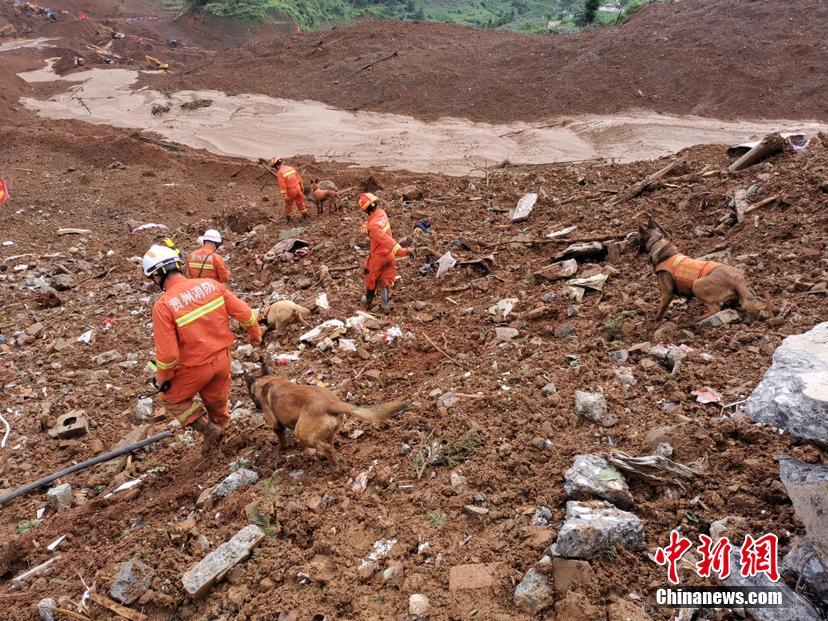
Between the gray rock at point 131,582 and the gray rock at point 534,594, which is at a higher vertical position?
the gray rock at point 534,594

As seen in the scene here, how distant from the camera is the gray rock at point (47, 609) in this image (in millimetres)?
3088

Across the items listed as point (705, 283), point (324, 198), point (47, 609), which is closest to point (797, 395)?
point (705, 283)

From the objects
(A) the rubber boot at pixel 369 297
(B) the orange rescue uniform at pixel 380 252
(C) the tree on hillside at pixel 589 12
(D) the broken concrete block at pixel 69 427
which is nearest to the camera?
(D) the broken concrete block at pixel 69 427

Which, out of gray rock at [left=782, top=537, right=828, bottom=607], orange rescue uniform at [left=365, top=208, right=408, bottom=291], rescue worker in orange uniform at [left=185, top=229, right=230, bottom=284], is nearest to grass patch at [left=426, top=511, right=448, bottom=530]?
gray rock at [left=782, top=537, right=828, bottom=607]

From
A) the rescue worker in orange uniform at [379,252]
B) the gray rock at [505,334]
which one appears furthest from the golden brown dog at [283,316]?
the gray rock at [505,334]

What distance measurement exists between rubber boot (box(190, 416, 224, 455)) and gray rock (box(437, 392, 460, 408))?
205 cm

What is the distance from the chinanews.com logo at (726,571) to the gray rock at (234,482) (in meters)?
2.90

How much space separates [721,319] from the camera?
A: 15.8 ft

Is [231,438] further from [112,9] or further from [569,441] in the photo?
[112,9]

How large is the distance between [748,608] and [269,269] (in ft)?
26.2

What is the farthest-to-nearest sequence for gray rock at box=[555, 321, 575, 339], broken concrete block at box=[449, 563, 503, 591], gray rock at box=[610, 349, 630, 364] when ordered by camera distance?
gray rock at box=[555, 321, 575, 339], gray rock at box=[610, 349, 630, 364], broken concrete block at box=[449, 563, 503, 591]

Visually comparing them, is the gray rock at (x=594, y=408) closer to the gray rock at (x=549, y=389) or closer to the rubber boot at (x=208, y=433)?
the gray rock at (x=549, y=389)

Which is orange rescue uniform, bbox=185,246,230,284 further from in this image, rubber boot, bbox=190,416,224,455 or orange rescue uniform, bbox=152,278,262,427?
rubber boot, bbox=190,416,224,455

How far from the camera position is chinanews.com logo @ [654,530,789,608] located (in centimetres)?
230
